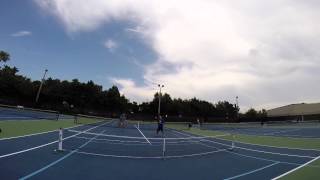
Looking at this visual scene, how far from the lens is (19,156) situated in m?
16.0

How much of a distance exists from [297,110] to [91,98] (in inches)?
2559

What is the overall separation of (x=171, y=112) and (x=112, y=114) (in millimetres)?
43329

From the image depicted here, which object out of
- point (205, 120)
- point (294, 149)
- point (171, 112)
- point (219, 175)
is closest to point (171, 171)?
point (219, 175)

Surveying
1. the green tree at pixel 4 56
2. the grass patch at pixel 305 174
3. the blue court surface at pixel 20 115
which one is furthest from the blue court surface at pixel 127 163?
the green tree at pixel 4 56

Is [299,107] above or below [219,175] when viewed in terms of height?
above

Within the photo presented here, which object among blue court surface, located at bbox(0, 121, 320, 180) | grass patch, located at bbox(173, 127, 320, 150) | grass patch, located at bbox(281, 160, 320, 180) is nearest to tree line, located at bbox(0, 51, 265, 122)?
grass patch, located at bbox(173, 127, 320, 150)

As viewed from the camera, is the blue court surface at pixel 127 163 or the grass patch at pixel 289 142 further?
the grass patch at pixel 289 142

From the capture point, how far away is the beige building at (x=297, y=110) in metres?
125

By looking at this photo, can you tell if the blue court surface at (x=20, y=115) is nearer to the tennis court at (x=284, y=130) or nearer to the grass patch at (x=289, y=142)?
the grass patch at (x=289, y=142)

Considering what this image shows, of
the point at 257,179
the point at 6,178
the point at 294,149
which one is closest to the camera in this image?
the point at 6,178

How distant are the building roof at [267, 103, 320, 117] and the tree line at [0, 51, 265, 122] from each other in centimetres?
1550

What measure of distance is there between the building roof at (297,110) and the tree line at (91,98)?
15.5 meters

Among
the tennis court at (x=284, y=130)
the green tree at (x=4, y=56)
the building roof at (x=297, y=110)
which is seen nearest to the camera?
the tennis court at (x=284, y=130)

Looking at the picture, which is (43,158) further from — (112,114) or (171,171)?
(112,114)
